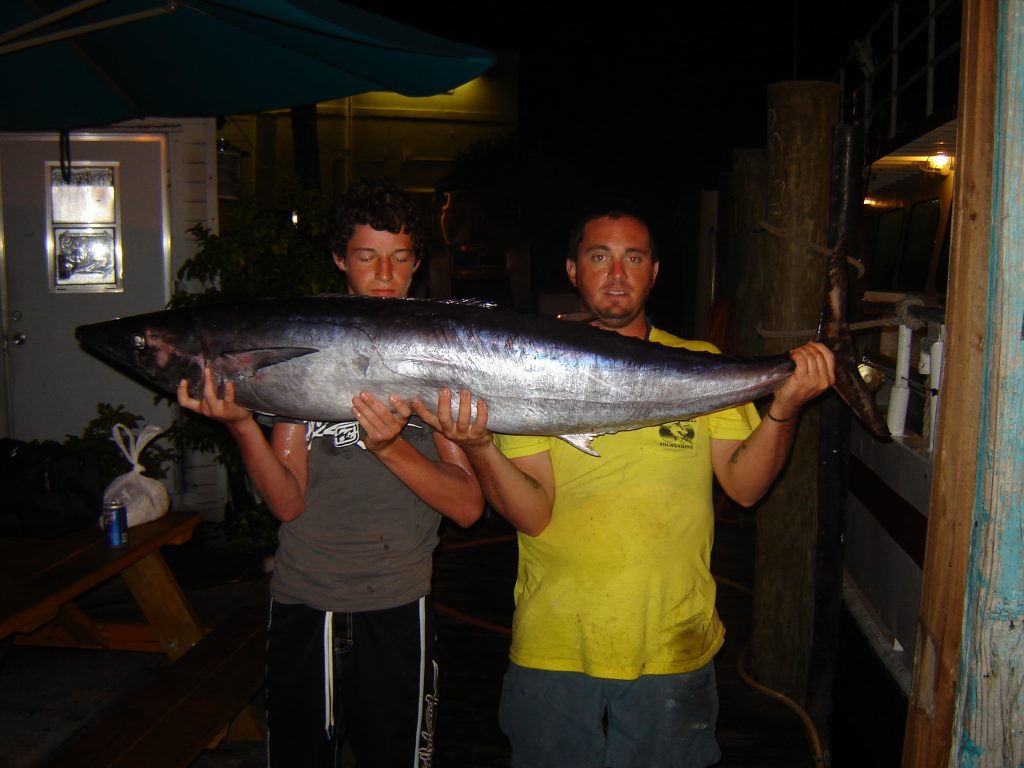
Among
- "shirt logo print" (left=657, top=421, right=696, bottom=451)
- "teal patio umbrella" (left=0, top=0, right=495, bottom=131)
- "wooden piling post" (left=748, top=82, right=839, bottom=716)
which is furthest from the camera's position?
"wooden piling post" (left=748, top=82, right=839, bottom=716)

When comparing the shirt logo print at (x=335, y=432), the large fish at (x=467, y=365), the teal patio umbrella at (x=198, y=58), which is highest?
the teal patio umbrella at (x=198, y=58)

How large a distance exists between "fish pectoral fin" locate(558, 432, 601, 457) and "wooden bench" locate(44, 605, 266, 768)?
1.76m

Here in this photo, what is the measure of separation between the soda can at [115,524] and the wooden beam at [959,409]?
3.32m

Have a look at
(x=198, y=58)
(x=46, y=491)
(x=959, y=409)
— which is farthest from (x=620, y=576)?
(x=198, y=58)

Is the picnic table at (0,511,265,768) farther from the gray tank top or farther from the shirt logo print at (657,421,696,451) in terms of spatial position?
the shirt logo print at (657,421,696,451)

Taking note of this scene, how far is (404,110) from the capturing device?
813 inches

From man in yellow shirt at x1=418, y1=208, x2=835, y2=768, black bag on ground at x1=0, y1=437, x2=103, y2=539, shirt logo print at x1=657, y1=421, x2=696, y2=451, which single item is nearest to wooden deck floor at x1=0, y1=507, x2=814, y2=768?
black bag on ground at x1=0, y1=437, x2=103, y2=539

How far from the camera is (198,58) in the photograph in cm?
360

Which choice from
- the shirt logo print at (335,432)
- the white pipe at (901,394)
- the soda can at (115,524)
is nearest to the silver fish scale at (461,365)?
the shirt logo print at (335,432)

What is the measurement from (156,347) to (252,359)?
335 millimetres

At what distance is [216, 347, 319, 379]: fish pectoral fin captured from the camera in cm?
231

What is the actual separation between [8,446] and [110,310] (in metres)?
2.75

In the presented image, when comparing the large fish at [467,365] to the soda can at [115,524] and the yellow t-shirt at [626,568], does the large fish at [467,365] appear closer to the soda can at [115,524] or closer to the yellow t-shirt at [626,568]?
the yellow t-shirt at [626,568]

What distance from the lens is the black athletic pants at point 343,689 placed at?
7.45 ft
